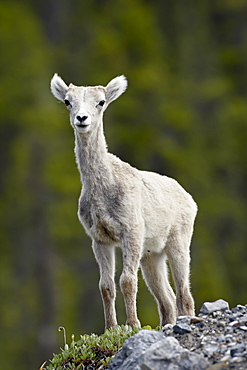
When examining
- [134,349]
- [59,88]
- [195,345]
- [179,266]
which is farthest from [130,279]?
[59,88]

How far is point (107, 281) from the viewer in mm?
14109

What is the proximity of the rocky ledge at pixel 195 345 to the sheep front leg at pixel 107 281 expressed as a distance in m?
1.70

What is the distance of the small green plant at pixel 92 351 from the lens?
500 inches

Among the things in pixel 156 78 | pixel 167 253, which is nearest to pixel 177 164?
pixel 156 78

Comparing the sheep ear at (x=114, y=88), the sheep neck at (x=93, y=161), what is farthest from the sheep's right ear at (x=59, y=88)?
the sheep neck at (x=93, y=161)

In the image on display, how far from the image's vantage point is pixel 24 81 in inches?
1447

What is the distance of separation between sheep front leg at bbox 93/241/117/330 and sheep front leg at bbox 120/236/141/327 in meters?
0.31

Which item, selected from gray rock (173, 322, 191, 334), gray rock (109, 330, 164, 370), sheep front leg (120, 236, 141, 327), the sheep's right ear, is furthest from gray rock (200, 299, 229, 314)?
the sheep's right ear

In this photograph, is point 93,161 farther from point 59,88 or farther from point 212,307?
point 212,307

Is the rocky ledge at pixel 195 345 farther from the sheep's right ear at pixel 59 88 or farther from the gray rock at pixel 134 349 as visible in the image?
the sheep's right ear at pixel 59 88

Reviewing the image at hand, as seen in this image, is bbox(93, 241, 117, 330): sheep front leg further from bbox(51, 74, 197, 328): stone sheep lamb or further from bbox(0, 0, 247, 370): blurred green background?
bbox(0, 0, 247, 370): blurred green background

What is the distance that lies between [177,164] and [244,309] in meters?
26.3

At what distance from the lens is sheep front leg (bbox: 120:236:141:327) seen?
1373cm

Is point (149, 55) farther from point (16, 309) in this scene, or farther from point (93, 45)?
point (16, 309)
